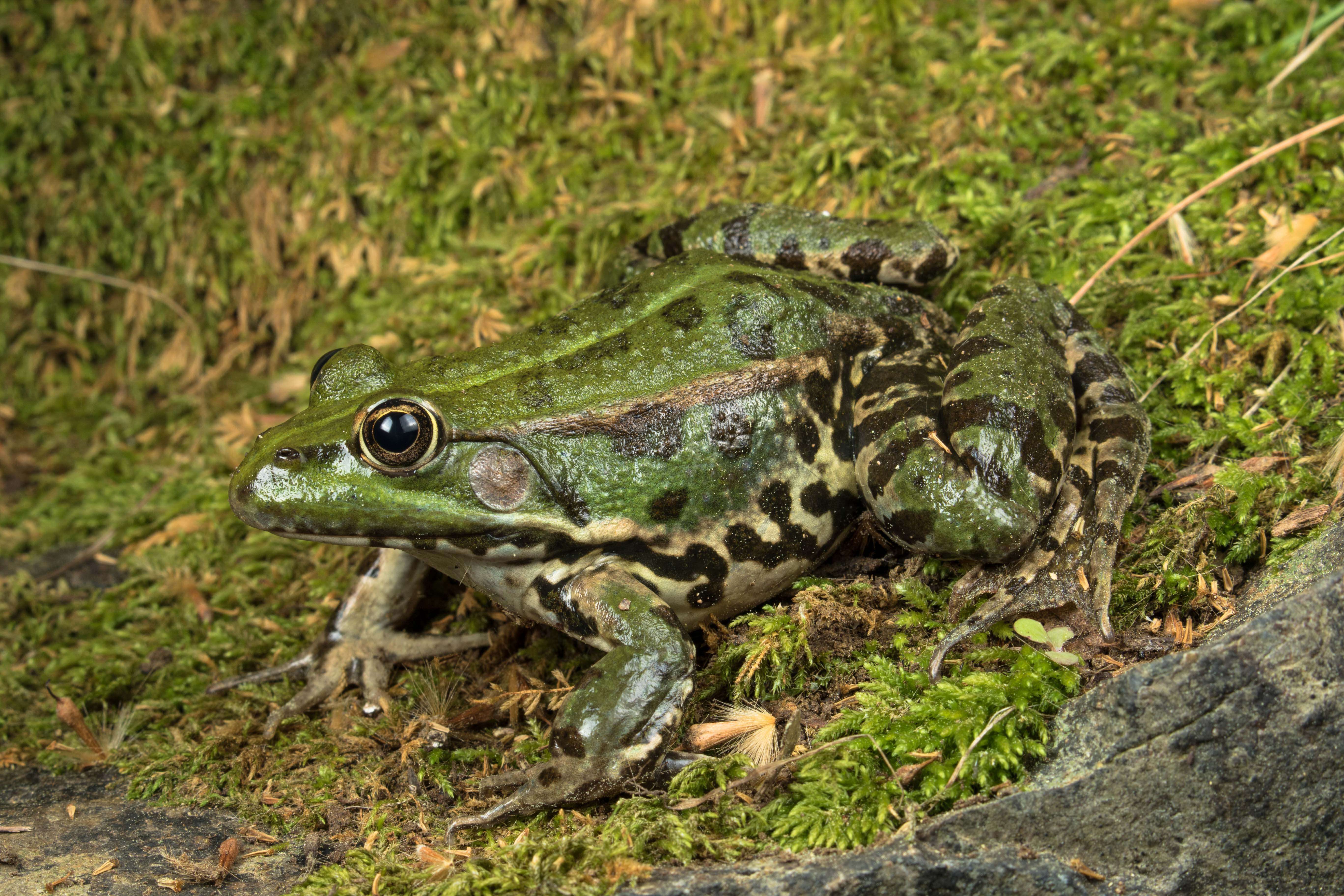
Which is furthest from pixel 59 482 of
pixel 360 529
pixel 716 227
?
pixel 716 227

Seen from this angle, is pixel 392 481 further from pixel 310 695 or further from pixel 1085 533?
pixel 1085 533

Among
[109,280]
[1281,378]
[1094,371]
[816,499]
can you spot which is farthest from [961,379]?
[109,280]

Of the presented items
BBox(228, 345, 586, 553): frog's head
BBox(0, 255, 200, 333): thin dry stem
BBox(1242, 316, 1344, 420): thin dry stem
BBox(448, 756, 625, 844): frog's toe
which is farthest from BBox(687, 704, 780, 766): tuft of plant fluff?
BBox(0, 255, 200, 333): thin dry stem

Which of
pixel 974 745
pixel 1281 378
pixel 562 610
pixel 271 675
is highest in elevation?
pixel 1281 378

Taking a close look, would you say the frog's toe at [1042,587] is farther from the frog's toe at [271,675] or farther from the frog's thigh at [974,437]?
the frog's toe at [271,675]

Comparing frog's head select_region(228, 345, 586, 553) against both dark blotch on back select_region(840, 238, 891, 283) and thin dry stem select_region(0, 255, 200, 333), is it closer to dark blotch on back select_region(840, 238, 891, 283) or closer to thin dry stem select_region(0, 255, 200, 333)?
dark blotch on back select_region(840, 238, 891, 283)
